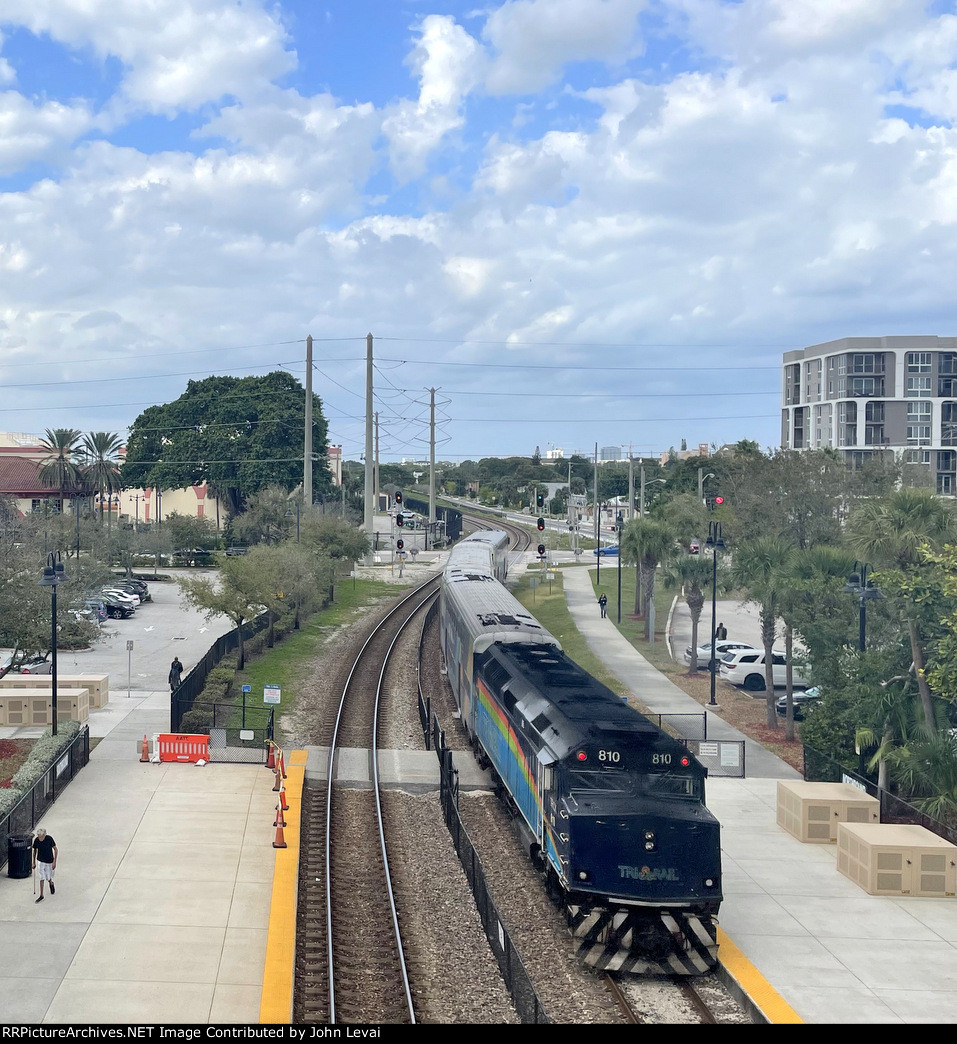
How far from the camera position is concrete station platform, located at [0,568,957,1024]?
13383 mm

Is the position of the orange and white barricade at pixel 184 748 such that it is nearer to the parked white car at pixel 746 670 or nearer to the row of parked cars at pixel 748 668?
the row of parked cars at pixel 748 668

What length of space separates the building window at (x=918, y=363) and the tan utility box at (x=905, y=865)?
8854cm

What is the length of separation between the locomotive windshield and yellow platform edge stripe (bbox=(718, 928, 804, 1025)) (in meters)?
2.16

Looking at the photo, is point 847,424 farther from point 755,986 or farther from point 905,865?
point 755,986

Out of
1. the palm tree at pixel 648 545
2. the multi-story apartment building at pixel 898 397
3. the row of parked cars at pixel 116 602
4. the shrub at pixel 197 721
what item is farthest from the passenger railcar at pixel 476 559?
the multi-story apartment building at pixel 898 397

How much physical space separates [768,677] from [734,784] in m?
7.70

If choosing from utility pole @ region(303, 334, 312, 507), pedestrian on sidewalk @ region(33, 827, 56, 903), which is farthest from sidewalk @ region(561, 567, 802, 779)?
utility pole @ region(303, 334, 312, 507)

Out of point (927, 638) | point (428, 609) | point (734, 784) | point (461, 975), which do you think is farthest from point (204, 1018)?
point (428, 609)

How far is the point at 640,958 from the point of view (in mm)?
14680

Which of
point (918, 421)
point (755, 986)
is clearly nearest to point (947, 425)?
point (918, 421)

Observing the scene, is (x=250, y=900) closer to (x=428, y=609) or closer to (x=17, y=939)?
(x=17, y=939)

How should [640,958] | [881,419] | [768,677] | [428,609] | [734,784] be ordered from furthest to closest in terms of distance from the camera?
[881,419], [428,609], [768,677], [734,784], [640,958]

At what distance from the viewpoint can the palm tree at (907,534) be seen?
2317cm

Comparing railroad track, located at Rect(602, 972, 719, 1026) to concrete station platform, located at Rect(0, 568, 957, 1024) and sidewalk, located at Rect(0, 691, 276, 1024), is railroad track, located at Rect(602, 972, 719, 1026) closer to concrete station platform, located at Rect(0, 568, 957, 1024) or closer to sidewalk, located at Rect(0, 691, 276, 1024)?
concrete station platform, located at Rect(0, 568, 957, 1024)
